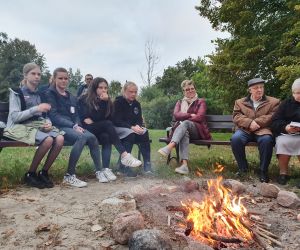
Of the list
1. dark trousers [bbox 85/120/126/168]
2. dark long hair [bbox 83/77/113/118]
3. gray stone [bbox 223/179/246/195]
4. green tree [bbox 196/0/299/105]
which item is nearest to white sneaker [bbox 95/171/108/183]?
dark trousers [bbox 85/120/126/168]

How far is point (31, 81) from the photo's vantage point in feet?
19.9

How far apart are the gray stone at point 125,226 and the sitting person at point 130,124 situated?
9.44 ft

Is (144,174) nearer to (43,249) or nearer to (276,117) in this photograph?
(276,117)

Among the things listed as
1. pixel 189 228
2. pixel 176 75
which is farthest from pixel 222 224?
pixel 176 75

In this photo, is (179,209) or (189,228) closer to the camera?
(189,228)

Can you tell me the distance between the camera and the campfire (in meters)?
3.48

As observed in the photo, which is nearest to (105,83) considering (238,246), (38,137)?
Result: (38,137)

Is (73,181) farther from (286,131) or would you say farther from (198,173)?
(286,131)

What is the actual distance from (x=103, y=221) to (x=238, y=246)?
4.62ft

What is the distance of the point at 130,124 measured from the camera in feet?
23.0

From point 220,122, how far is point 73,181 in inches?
130

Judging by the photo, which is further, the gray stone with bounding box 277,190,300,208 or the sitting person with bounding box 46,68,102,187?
the sitting person with bounding box 46,68,102,187

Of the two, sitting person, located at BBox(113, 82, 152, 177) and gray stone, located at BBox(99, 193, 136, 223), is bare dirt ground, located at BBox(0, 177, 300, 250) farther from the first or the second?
sitting person, located at BBox(113, 82, 152, 177)

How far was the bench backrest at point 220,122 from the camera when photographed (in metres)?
7.61
